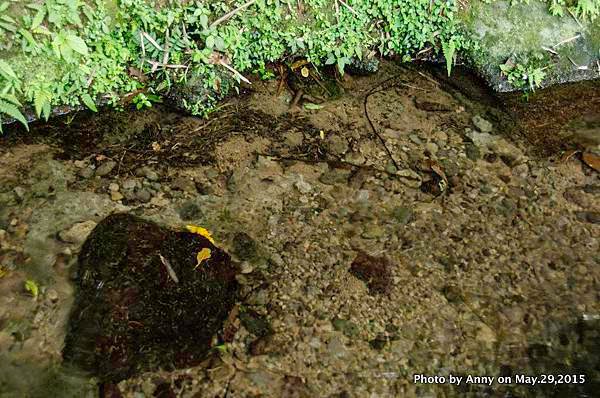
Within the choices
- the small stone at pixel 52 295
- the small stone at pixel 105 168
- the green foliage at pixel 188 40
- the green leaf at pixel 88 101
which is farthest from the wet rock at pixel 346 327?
the green leaf at pixel 88 101

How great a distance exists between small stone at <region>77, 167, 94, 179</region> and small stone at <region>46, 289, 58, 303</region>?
1.09 meters

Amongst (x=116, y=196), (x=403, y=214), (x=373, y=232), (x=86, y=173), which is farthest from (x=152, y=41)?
(x=403, y=214)

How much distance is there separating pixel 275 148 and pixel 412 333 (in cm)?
204

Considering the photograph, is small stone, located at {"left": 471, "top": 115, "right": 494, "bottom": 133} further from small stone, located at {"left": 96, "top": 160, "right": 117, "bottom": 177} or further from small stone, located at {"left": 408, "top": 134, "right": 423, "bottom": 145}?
small stone, located at {"left": 96, "top": 160, "right": 117, "bottom": 177}

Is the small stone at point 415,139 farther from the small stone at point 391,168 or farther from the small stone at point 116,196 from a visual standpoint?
the small stone at point 116,196

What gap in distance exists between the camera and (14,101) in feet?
14.5

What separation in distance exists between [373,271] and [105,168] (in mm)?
2316

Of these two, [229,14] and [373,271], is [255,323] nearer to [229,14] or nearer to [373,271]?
[373,271]

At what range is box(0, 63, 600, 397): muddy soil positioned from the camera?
146 inches

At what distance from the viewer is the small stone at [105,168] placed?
466 cm

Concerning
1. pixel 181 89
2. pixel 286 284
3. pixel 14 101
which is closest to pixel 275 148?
pixel 181 89

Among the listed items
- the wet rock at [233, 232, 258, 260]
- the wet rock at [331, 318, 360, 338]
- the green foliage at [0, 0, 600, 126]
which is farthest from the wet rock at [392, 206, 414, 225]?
the green foliage at [0, 0, 600, 126]

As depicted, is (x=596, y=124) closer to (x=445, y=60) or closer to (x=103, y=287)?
(x=445, y=60)

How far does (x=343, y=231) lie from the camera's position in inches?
177
